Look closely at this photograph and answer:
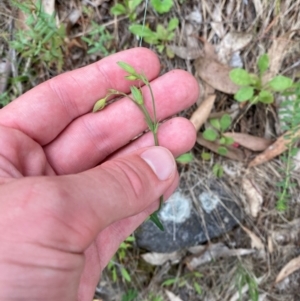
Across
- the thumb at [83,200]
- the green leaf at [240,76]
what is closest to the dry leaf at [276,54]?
the green leaf at [240,76]

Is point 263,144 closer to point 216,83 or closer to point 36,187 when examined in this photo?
point 216,83

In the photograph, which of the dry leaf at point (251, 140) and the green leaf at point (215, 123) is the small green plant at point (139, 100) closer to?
the green leaf at point (215, 123)

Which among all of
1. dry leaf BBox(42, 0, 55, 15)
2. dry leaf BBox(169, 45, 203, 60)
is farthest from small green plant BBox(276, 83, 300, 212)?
dry leaf BBox(42, 0, 55, 15)

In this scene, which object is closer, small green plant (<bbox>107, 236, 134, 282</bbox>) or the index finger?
the index finger

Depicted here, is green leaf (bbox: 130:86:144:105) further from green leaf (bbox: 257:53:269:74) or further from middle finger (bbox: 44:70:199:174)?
green leaf (bbox: 257:53:269:74)

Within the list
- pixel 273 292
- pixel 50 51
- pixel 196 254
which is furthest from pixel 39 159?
pixel 273 292

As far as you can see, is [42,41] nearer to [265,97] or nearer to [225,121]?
[225,121]
